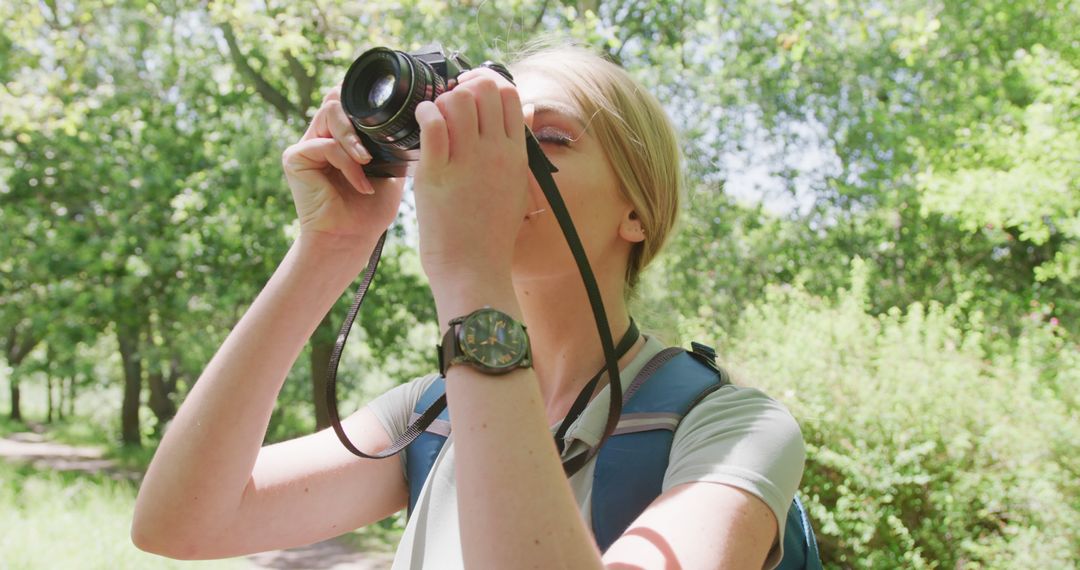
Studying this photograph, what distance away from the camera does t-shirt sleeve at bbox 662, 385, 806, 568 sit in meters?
1.04

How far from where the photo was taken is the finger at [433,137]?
1040mm

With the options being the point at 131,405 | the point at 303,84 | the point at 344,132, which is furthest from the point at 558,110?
the point at 131,405

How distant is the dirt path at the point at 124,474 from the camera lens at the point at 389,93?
18.8ft

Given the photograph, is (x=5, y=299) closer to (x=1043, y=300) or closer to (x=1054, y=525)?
(x=1054, y=525)

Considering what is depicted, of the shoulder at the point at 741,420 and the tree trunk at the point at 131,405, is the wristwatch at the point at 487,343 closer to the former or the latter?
the shoulder at the point at 741,420

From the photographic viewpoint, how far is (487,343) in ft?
3.14

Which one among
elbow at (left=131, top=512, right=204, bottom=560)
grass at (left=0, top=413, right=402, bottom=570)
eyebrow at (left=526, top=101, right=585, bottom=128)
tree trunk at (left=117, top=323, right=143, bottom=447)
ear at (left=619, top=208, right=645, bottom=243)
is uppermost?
eyebrow at (left=526, top=101, right=585, bottom=128)

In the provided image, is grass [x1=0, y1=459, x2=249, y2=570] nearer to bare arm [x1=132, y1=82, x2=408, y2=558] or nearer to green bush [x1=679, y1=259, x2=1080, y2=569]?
green bush [x1=679, y1=259, x2=1080, y2=569]

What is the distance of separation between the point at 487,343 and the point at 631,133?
2.15 ft

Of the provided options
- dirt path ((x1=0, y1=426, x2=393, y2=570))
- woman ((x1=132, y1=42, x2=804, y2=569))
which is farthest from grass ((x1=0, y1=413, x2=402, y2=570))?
woman ((x1=132, y1=42, x2=804, y2=569))

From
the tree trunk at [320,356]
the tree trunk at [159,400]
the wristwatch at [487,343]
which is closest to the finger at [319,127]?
the wristwatch at [487,343]

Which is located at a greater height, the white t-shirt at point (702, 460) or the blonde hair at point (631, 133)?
the blonde hair at point (631, 133)

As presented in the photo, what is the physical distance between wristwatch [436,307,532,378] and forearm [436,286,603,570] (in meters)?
0.01

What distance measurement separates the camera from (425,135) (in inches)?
41.1
